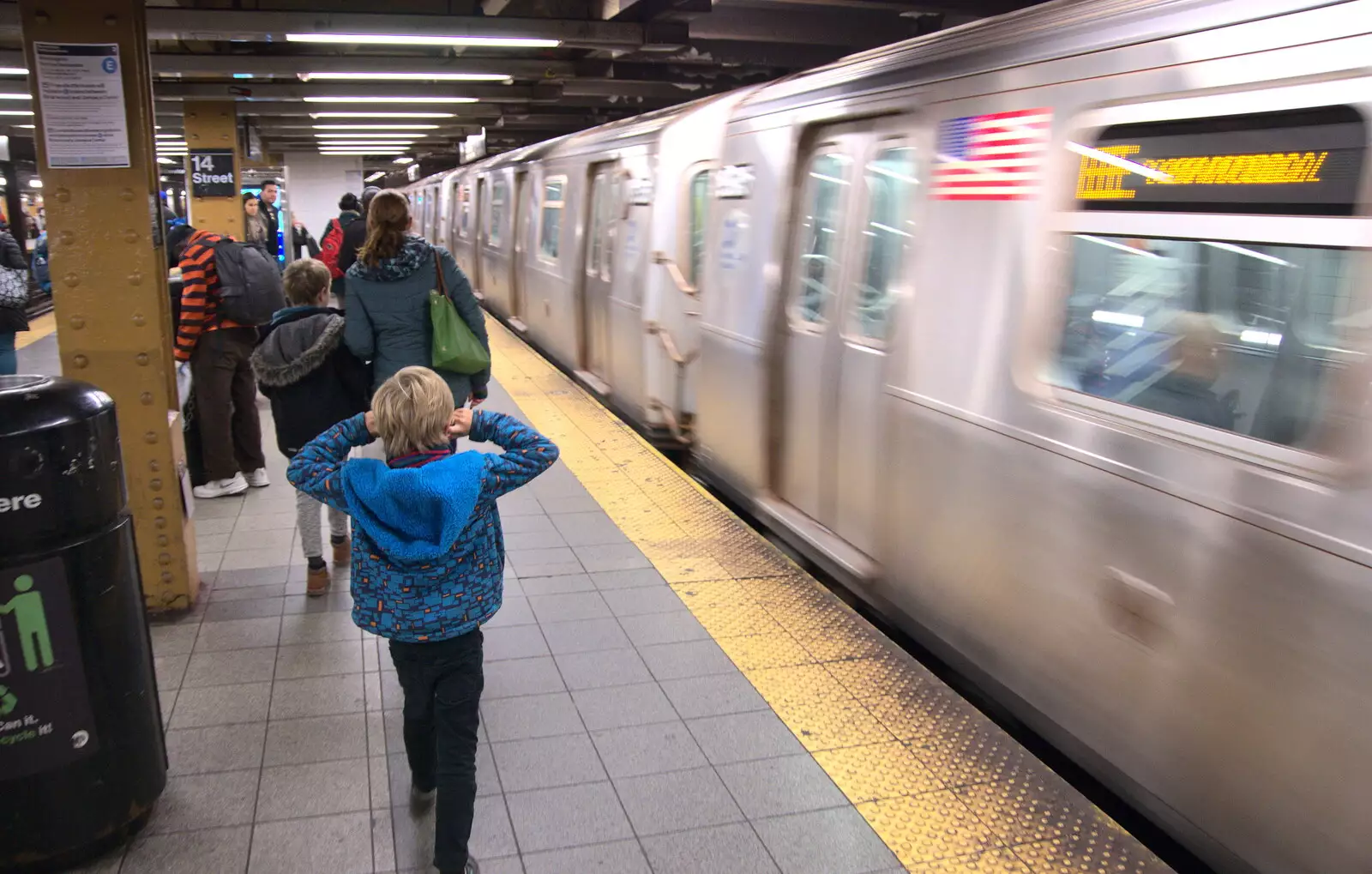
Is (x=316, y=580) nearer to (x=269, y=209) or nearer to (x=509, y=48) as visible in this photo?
(x=509, y=48)

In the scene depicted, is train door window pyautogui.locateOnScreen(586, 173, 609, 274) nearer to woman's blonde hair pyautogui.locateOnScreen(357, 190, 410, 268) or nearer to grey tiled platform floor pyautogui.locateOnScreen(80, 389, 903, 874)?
woman's blonde hair pyautogui.locateOnScreen(357, 190, 410, 268)

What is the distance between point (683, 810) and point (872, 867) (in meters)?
0.55

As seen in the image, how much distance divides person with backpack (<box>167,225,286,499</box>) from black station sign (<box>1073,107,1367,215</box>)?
4260 millimetres

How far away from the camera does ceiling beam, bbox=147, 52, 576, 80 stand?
9.52 m

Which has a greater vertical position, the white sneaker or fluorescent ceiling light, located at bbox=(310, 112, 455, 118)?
fluorescent ceiling light, located at bbox=(310, 112, 455, 118)

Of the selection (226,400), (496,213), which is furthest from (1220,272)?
(496,213)

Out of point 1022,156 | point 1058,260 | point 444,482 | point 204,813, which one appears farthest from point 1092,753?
point 204,813

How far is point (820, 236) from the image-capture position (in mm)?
4734

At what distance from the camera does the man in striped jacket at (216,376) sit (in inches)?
210

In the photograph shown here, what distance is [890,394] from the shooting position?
389 cm

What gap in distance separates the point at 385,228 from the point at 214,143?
33.5 ft

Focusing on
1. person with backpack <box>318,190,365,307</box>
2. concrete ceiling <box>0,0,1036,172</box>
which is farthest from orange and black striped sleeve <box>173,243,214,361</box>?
person with backpack <box>318,190,365,307</box>

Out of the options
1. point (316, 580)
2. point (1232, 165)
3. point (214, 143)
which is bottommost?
point (316, 580)

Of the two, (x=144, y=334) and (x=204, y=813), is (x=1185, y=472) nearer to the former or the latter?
(x=204, y=813)
